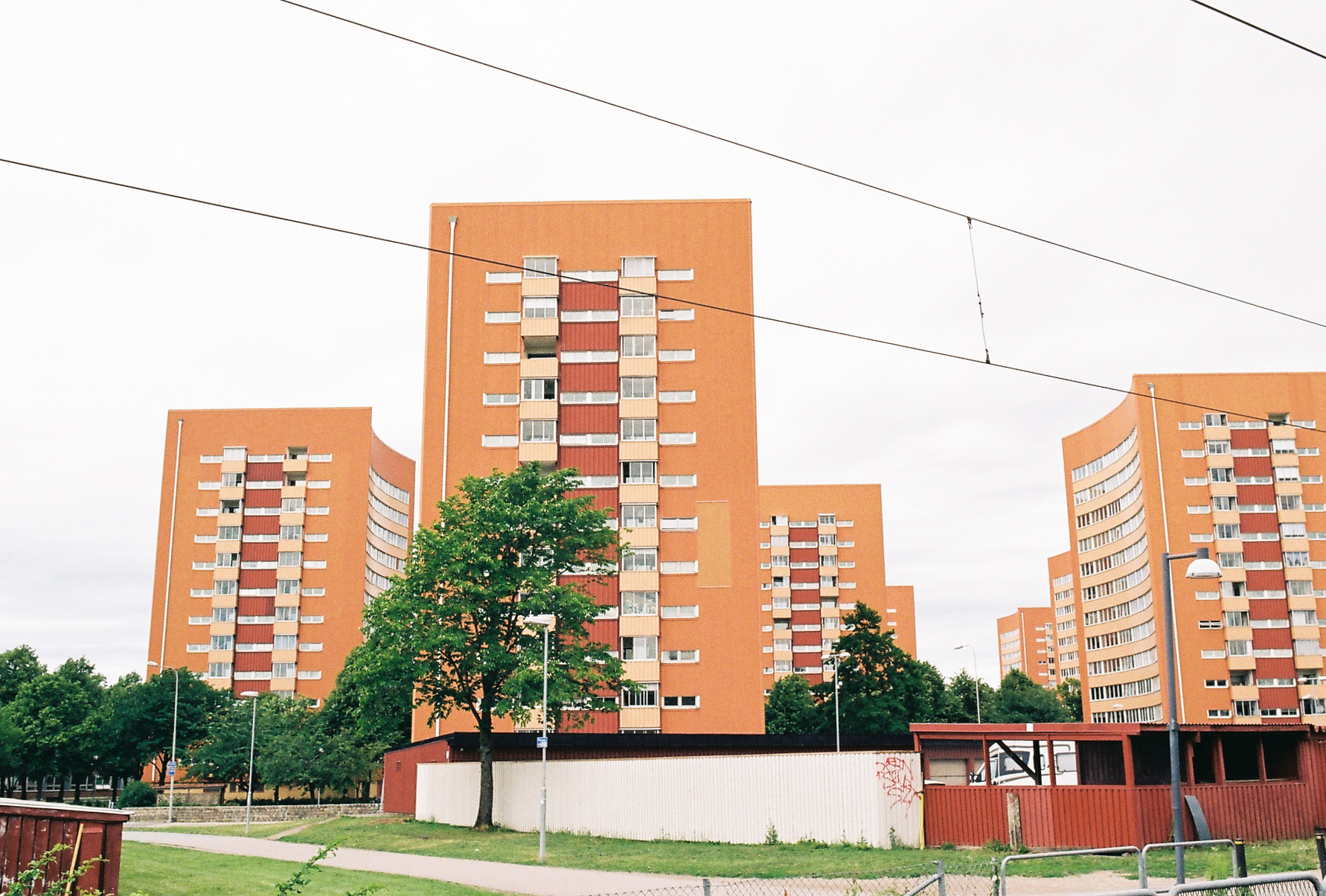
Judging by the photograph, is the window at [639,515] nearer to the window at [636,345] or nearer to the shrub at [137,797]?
the window at [636,345]

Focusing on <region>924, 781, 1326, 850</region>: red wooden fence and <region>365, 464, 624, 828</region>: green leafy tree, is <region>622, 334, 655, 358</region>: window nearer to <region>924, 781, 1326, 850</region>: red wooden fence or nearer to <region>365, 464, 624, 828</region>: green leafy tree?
<region>365, 464, 624, 828</region>: green leafy tree

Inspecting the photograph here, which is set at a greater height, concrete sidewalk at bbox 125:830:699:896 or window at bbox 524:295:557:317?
window at bbox 524:295:557:317

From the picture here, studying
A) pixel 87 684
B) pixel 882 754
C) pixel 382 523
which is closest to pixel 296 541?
A: pixel 382 523

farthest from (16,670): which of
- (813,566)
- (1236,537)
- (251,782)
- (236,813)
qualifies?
(1236,537)

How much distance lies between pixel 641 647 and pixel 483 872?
41.1m

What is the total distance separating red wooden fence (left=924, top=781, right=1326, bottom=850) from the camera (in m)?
31.4

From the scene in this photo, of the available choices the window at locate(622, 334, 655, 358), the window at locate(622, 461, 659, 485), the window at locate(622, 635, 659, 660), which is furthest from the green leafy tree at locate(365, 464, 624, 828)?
the window at locate(622, 334, 655, 358)

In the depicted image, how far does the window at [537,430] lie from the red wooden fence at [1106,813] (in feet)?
142

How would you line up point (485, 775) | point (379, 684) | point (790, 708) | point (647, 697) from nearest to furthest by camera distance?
point (379, 684), point (485, 775), point (647, 697), point (790, 708)

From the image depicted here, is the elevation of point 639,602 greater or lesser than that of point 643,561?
lesser

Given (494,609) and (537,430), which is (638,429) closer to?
(537,430)

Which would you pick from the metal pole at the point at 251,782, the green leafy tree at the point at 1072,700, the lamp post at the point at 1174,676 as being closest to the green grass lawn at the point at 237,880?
→ the lamp post at the point at 1174,676

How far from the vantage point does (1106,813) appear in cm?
3147

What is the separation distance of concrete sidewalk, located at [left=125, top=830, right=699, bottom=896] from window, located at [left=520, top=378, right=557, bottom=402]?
3723cm
